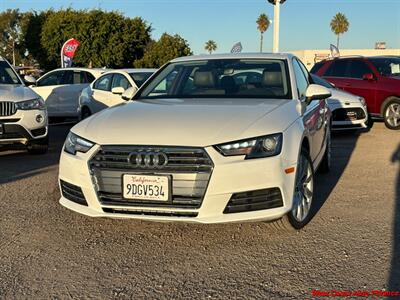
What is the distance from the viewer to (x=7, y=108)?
7.44m

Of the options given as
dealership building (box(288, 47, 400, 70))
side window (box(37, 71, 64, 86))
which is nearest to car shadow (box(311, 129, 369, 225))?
side window (box(37, 71, 64, 86))

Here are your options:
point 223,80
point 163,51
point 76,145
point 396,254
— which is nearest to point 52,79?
point 223,80

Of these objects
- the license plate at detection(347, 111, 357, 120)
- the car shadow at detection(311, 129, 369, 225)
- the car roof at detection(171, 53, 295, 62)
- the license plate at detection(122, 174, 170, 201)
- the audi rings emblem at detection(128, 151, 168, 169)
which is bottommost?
the car shadow at detection(311, 129, 369, 225)

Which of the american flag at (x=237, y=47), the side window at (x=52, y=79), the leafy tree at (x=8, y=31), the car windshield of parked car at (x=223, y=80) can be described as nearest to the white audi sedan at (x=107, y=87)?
the side window at (x=52, y=79)

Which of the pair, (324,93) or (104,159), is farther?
(324,93)

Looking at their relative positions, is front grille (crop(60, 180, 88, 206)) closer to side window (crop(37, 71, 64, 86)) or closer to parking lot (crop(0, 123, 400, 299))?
parking lot (crop(0, 123, 400, 299))

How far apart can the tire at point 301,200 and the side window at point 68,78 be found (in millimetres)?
9887

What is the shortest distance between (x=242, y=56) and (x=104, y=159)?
91.0 inches

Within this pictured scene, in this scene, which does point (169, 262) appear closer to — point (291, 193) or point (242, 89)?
point (291, 193)

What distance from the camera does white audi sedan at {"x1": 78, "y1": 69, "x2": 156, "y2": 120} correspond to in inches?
436

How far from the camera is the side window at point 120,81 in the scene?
1105cm

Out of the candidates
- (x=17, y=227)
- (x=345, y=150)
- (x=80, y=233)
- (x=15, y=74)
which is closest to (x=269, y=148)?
(x=80, y=233)

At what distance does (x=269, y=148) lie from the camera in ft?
12.4

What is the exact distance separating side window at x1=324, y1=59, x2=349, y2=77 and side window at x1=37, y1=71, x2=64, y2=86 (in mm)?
7010
